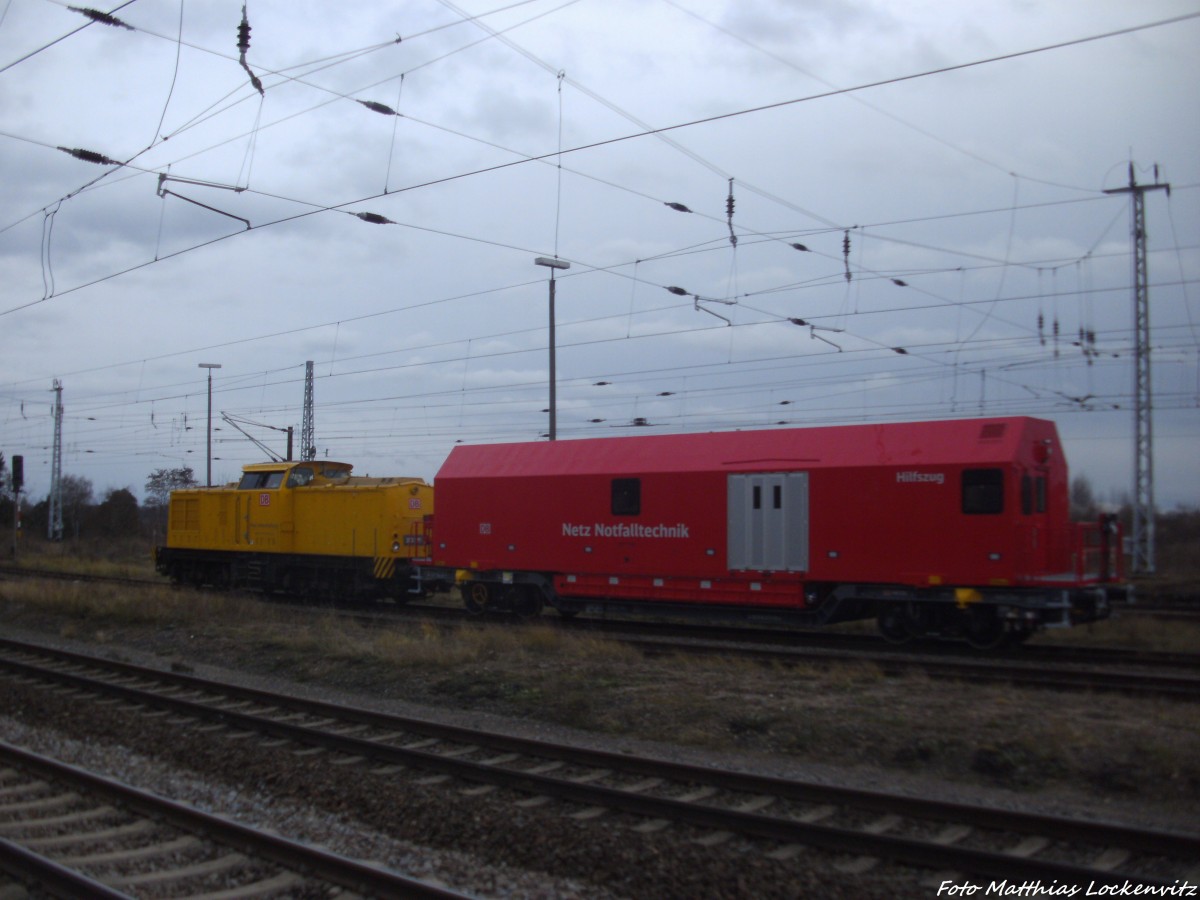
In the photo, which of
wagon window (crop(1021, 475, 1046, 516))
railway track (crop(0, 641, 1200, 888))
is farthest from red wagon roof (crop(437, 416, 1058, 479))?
railway track (crop(0, 641, 1200, 888))

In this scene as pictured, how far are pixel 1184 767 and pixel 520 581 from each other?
541 inches

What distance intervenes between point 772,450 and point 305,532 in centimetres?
1379

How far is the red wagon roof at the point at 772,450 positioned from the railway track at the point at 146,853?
1160 cm

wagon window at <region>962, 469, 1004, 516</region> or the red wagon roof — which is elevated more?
the red wagon roof

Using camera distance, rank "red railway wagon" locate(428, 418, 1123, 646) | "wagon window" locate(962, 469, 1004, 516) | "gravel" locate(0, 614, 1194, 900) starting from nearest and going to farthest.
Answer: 1. "gravel" locate(0, 614, 1194, 900)
2. "wagon window" locate(962, 469, 1004, 516)
3. "red railway wagon" locate(428, 418, 1123, 646)

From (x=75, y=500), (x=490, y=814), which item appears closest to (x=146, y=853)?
(x=490, y=814)

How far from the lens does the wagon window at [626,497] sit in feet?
60.2

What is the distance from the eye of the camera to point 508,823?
293 inches

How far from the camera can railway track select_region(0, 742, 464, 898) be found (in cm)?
615

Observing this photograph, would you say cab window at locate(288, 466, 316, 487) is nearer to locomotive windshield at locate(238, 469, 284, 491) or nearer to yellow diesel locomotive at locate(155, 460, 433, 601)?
yellow diesel locomotive at locate(155, 460, 433, 601)

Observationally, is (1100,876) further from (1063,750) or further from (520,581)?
(520,581)

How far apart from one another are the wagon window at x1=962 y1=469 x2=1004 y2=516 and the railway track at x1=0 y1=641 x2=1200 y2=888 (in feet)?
26.6

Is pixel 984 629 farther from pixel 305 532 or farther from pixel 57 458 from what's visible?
pixel 57 458

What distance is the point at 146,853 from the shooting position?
694 centimetres
